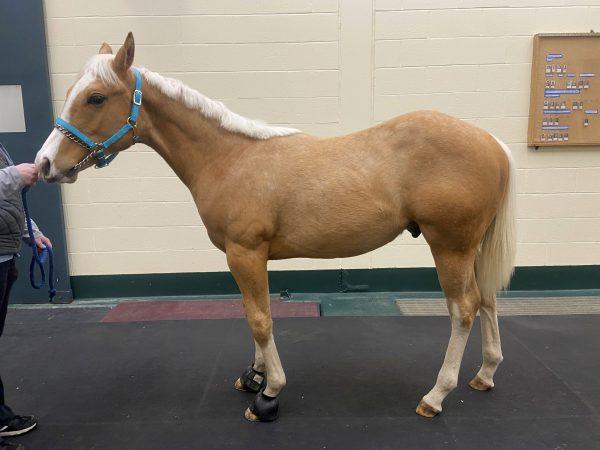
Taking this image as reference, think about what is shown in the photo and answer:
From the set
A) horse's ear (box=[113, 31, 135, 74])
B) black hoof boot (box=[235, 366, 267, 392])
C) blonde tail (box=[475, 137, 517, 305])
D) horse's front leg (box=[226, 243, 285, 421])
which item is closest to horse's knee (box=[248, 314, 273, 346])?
horse's front leg (box=[226, 243, 285, 421])

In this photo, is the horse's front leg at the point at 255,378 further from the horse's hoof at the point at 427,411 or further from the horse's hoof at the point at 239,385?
the horse's hoof at the point at 427,411

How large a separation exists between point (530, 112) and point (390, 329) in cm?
222

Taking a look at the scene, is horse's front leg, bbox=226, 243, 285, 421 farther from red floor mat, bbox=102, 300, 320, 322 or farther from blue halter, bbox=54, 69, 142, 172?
red floor mat, bbox=102, 300, 320, 322

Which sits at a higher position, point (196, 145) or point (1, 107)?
point (1, 107)

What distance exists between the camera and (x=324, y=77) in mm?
3559

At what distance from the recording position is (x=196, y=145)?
1.90 meters

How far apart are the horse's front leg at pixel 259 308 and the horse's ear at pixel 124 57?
2.81ft

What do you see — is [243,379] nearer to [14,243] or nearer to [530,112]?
[14,243]

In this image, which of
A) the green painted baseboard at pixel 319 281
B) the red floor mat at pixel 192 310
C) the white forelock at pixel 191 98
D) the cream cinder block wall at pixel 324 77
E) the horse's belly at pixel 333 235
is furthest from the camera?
the green painted baseboard at pixel 319 281

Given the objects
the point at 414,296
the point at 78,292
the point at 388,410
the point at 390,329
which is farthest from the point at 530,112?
the point at 78,292

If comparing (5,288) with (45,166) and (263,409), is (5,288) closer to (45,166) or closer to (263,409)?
(45,166)

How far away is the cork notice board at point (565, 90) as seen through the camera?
3.44 m

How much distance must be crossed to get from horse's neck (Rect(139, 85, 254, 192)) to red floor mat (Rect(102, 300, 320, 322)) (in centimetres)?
169

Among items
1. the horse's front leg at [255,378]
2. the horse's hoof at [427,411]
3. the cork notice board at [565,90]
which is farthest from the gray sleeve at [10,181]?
the cork notice board at [565,90]
